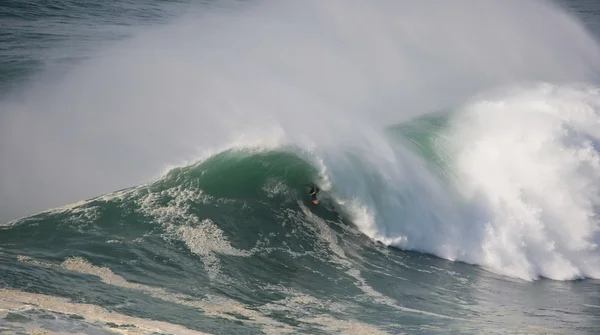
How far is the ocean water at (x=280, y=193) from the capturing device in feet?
29.9

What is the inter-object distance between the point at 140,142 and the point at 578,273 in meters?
9.98

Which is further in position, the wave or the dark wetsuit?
the dark wetsuit

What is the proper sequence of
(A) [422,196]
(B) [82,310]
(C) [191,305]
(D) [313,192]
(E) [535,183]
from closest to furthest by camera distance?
(B) [82,310] → (C) [191,305] → (D) [313,192] → (A) [422,196] → (E) [535,183]

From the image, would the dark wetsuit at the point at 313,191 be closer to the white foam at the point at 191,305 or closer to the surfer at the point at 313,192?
Answer: the surfer at the point at 313,192

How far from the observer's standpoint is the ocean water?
911cm

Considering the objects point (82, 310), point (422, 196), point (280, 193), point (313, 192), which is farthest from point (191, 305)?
point (422, 196)

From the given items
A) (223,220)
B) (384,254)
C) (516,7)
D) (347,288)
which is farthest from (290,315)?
(516,7)

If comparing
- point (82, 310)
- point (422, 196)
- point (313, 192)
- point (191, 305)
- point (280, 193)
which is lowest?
point (82, 310)

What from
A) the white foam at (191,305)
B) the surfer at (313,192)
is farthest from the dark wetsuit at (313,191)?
the white foam at (191,305)

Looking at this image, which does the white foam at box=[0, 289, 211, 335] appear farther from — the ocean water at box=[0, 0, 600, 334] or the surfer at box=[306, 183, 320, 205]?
the surfer at box=[306, 183, 320, 205]

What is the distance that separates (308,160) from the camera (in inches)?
553

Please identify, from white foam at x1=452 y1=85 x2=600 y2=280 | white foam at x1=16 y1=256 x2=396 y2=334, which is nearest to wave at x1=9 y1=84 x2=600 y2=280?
white foam at x1=452 y1=85 x2=600 y2=280

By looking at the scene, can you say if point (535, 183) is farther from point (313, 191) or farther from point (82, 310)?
point (82, 310)

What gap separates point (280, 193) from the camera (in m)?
13.7
